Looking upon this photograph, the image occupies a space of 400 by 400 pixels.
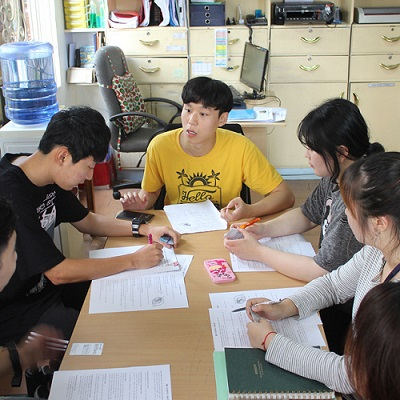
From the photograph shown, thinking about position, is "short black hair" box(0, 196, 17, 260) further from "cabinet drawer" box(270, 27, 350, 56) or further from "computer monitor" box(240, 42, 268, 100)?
"cabinet drawer" box(270, 27, 350, 56)

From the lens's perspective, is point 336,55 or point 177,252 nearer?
point 177,252

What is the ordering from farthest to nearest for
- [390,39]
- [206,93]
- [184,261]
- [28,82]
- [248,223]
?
[390,39]
[28,82]
[206,93]
[248,223]
[184,261]

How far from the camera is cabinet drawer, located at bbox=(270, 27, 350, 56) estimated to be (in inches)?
171

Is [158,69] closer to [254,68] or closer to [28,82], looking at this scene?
[254,68]

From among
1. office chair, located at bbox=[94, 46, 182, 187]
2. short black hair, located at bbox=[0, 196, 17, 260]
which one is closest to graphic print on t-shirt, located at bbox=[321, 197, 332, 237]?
short black hair, located at bbox=[0, 196, 17, 260]

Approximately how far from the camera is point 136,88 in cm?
426

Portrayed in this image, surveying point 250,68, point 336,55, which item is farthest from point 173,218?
point 336,55

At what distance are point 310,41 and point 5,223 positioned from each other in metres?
3.66

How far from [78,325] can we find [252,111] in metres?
2.54

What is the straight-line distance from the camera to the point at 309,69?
14.6 feet

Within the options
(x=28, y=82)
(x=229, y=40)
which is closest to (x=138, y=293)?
(x=28, y=82)

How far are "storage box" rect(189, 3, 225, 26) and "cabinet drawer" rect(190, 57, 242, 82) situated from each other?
273mm

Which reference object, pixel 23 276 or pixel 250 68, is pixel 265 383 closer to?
pixel 23 276

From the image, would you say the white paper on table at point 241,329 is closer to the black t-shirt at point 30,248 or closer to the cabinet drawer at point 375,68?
the black t-shirt at point 30,248
